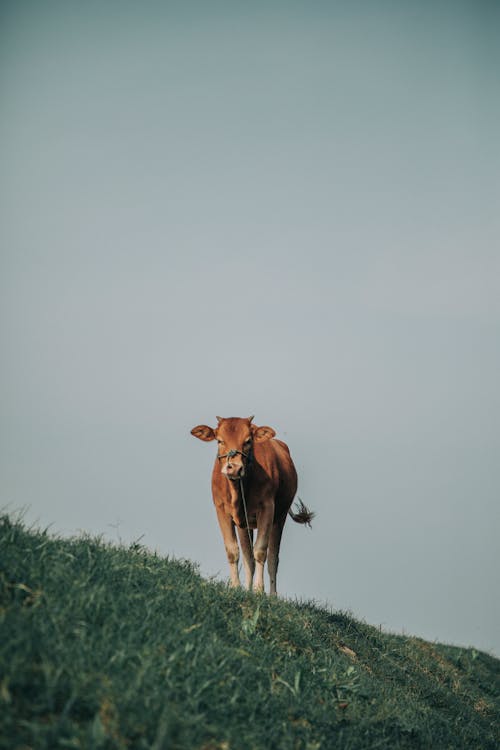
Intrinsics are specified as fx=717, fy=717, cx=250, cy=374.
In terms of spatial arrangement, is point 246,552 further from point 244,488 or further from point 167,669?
point 167,669

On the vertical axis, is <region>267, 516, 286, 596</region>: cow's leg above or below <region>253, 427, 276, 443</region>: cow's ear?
below

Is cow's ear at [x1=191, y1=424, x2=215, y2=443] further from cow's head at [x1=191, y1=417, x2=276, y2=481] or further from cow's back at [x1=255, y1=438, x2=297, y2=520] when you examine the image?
cow's back at [x1=255, y1=438, x2=297, y2=520]

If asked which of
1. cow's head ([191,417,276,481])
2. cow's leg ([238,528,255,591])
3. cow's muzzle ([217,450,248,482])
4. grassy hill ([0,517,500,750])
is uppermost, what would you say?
cow's head ([191,417,276,481])

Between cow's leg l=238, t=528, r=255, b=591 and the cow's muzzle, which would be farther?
cow's leg l=238, t=528, r=255, b=591

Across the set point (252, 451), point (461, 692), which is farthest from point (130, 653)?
point (461, 692)

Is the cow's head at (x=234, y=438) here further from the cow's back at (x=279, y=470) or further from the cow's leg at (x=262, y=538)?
the cow's leg at (x=262, y=538)

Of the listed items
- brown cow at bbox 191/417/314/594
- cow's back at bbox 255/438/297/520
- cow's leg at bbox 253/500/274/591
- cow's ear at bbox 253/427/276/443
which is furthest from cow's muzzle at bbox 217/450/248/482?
cow's back at bbox 255/438/297/520

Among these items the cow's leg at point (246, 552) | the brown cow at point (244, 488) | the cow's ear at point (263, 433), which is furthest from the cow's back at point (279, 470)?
the cow's leg at point (246, 552)

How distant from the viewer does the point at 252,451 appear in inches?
435

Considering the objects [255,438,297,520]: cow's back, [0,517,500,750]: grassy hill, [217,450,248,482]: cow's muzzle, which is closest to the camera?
[0,517,500,750]: grassy hill

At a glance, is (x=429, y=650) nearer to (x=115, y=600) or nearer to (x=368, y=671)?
(x=368, y=671)

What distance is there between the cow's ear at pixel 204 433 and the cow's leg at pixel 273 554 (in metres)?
2.30

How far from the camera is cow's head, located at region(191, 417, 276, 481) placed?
10.3 m

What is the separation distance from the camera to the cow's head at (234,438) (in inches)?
405
